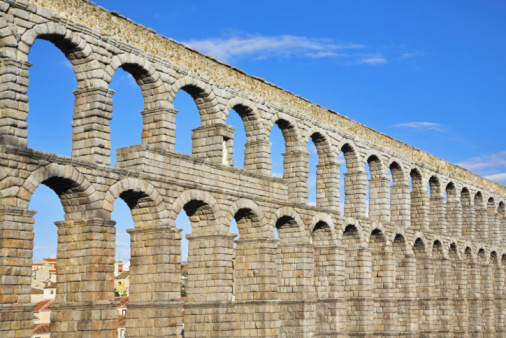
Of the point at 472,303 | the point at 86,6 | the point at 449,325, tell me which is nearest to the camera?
the point at 86,6

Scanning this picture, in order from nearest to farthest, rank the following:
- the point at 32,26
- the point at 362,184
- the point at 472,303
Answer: the point at 32,26
the point at 362,184
the point at 472,303

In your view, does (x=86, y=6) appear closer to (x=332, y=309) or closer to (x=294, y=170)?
(x=294, y=170)

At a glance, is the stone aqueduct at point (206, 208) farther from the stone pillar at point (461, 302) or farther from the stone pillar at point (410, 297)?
the stone pillar at point (461, 302)

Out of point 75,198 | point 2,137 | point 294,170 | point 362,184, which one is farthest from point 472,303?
point 2,137

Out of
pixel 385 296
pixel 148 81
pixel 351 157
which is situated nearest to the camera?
pixel 148 81

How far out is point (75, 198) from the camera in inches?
848

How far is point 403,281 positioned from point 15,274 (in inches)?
996

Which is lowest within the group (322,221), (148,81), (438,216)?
(322,221)

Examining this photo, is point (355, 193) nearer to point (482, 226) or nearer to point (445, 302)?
point (445, 302)

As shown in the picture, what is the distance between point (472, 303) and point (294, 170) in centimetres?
2326

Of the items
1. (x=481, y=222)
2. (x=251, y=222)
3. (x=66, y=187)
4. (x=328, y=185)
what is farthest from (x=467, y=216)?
(x=66, y=187)

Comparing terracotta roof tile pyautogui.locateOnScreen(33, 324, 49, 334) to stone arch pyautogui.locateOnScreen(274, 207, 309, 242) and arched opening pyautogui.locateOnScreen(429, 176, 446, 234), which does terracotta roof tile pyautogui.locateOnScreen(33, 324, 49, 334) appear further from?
stone arch pyautogui.locateOnScreen(274, 207, 309, 242)

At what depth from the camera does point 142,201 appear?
23.9 m

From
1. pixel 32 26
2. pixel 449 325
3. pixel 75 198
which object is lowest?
pixel 449 325
